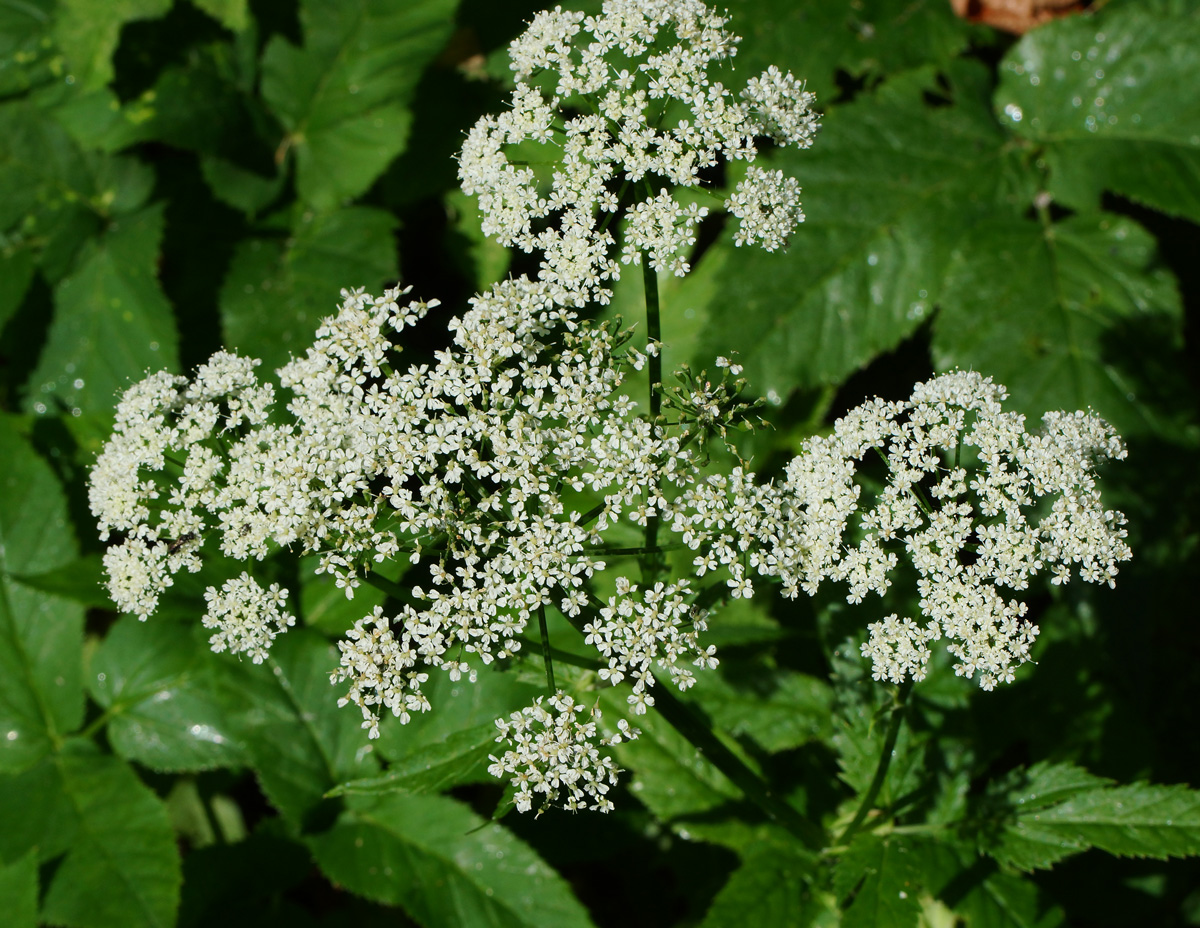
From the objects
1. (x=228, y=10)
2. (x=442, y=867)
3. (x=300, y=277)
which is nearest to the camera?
(x=442, y=867)

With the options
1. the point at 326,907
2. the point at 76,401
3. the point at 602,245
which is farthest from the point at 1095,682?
the point at 76,401

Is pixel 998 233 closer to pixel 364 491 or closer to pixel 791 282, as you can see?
pixel 791 282

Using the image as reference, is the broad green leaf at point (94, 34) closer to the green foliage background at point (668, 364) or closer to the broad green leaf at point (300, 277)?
the green foliage background at point (668, 364)

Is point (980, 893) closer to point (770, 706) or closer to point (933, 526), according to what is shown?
point (770, 706)

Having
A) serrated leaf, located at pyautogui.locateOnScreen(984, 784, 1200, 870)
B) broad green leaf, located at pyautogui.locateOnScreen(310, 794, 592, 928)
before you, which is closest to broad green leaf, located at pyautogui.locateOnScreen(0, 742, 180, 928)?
broad green leaf, located at pyautogui.locateOnScreen(310, 794, 592, 928)

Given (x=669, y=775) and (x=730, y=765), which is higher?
(x=730, y=765)

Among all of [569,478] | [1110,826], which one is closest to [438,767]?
[569,478]
